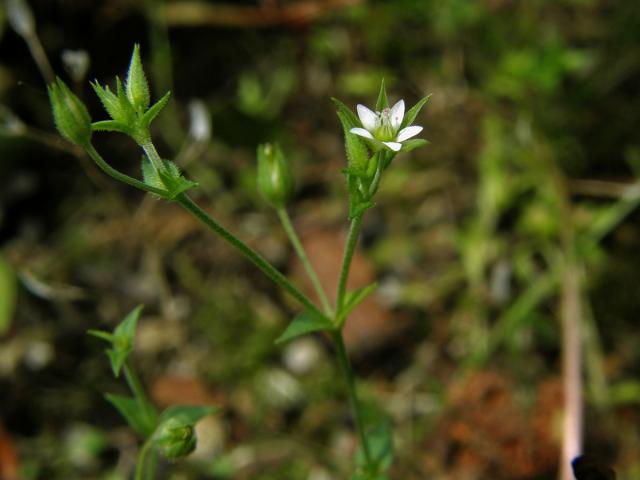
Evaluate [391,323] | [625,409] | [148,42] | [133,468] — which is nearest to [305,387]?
[391,323]

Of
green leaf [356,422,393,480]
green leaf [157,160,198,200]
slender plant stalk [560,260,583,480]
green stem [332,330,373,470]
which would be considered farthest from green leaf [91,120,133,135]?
slender plant stalk [560,260,583,480]

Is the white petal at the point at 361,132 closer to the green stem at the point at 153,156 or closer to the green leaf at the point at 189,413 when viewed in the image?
the green stem at the point at 153,156

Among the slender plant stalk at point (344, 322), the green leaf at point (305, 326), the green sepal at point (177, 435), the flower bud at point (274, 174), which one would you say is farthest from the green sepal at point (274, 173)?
the green sepal at point (177, 435)

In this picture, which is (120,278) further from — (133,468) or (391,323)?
(391,323)

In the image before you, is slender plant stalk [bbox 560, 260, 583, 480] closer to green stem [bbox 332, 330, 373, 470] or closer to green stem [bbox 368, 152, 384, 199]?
green stem [bbox 332, 330, 373, 470]

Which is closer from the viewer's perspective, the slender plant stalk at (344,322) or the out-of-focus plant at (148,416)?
the slender plant stalk at (344,322)
